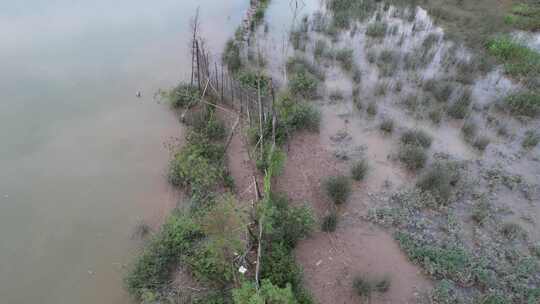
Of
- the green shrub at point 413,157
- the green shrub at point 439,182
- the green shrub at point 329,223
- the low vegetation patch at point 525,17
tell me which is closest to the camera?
the green shrub at point 329,223

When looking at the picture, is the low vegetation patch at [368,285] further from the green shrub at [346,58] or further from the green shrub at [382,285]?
the green shrub at [346,58]

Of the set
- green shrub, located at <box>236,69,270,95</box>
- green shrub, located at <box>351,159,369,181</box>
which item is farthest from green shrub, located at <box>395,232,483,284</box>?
green shrub, located at <box>236,69,270,95</box>

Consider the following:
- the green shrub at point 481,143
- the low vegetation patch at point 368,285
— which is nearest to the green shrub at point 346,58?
the green shrub at point 481,143

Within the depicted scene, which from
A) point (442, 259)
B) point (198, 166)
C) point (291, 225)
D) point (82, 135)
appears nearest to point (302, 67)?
point (198, 166)

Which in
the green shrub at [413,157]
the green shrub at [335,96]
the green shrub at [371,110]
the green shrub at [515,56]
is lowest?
the green shrub at [413,157]

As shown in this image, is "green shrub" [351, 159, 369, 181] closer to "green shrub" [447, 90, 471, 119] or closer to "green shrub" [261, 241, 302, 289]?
"green shrub" [261, 241, 302, 289]

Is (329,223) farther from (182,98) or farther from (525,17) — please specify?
(525,17)
